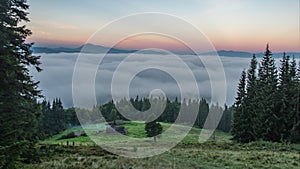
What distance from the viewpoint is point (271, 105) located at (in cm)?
4400

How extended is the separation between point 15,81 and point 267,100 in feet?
131

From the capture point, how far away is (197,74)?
2161 cm

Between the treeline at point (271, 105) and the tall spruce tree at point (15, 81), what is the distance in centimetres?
3826

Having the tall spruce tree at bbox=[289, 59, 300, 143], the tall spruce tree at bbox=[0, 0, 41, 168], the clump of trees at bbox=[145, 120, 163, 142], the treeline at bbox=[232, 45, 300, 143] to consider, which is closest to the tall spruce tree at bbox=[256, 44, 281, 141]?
the treeline at bbox=[232, 45, 300, 143]

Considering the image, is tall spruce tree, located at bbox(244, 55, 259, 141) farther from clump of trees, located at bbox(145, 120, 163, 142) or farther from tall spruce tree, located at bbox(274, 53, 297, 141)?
clump of trees, located at bbox(145, 120, 163, 142)

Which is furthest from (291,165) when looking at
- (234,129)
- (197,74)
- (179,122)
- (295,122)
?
(179,122)

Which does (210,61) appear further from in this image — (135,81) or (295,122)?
(295,122)

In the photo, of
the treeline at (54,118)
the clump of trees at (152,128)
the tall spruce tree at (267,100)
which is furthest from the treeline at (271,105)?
the treeline at (54,118)

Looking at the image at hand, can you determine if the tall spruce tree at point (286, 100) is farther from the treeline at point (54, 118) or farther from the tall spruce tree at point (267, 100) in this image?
the treeline at point (54, 118)

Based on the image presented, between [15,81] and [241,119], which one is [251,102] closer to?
[241,119]

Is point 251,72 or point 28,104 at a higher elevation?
point 251,72

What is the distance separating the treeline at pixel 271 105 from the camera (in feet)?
143

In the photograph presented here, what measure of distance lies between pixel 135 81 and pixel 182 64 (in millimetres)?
4872

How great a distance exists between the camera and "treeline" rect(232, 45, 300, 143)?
43469mm
